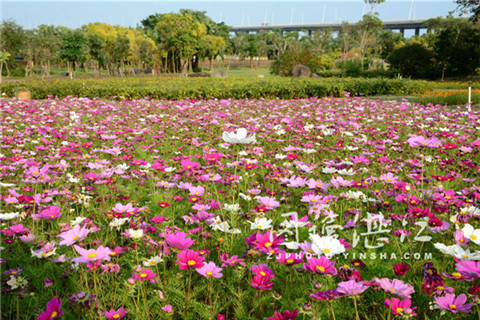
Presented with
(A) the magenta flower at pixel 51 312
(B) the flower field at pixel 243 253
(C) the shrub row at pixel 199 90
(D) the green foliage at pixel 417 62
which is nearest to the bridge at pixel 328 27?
(D) the green foliage at pixel 417 62

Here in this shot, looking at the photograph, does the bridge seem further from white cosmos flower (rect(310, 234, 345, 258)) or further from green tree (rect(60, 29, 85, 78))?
white cosmos flower (rect(310, 234, 345, 258))

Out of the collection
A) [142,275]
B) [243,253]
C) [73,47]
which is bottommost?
[243,253]

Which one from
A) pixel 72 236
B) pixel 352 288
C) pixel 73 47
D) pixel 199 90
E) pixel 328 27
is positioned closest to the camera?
pixel 352 288

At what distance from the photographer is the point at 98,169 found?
2.70 m

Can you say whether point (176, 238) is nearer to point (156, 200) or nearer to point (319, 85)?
point (156, 200)

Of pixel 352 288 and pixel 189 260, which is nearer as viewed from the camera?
pixel 352 288

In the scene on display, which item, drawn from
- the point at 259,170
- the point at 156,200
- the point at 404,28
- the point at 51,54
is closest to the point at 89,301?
the point at 156,200

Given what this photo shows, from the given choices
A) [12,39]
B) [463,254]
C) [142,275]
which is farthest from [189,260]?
[12,39]

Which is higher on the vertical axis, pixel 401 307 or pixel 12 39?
pixel 12 39

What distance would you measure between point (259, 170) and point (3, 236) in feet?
6.57

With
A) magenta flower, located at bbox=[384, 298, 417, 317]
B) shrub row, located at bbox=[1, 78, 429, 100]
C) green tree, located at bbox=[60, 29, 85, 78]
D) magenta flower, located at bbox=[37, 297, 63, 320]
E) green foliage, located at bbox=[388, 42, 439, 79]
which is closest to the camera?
magenta flower, located at bbox=[384, 298, 417, 317]

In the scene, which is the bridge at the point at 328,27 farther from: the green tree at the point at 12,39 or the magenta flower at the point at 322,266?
the magenta flower at the point at 322,266

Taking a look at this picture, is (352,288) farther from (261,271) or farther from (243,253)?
(243,253)

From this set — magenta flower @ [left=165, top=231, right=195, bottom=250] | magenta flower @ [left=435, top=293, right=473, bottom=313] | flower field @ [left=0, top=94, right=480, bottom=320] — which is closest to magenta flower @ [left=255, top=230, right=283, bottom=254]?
flower field @ [left=0, top=94, right=480, bottom=320]
